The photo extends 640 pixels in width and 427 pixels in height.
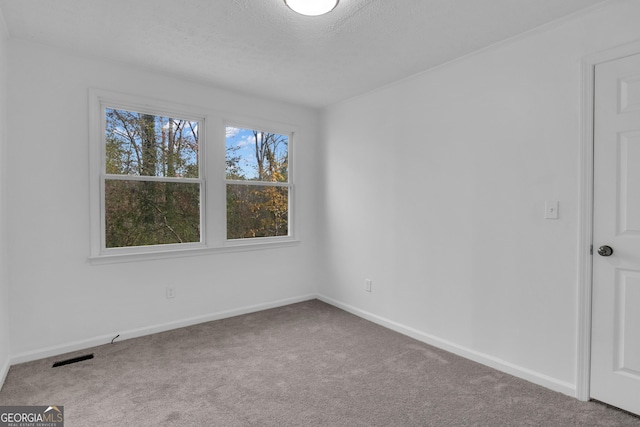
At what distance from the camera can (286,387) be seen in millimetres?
2357

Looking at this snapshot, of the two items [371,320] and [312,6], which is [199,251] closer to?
[371,320]

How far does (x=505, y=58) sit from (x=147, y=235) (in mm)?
3403

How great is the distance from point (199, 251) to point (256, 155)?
1282 millimetres

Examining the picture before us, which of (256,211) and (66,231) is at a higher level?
(256,211)

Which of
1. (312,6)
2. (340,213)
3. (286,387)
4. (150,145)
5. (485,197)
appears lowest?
(286,387)

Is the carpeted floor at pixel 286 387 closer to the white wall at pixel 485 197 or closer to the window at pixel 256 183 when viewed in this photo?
the white wall at pixel 485 197

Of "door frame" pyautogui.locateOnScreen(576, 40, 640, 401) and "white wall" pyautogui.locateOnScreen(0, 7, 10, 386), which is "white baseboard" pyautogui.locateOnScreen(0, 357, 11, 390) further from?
"door frame" pyautogui.locateOnScreen(576, 40, 640, 401)

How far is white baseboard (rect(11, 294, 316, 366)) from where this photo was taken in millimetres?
2717

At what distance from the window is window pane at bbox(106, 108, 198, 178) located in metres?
0.43

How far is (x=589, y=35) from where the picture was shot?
7.01ft

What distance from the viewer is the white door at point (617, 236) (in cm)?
200

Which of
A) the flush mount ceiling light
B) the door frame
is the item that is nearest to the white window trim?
the flush mount ceiling light

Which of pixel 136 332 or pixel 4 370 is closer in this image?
pixel 4 370

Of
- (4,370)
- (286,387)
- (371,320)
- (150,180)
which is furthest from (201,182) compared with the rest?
(371,320)
